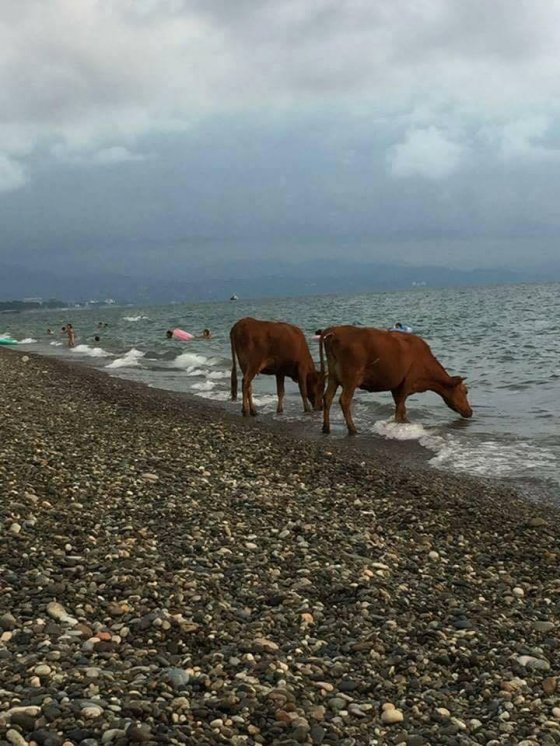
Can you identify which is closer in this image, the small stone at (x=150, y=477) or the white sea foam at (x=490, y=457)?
the small stone at (x=150, y=477)

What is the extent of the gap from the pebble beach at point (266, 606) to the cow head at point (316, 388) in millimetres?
7111

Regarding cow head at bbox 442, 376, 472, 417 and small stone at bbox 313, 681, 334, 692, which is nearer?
small stone at bbox 313, 681, 334, 692

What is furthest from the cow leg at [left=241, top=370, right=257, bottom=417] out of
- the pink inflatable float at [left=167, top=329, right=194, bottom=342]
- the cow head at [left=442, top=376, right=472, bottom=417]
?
the pink inflatable float at [left=167, top=329, right=194, bottom=342]

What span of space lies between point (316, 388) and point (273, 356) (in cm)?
137

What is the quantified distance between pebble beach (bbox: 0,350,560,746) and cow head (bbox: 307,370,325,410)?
23.3ft

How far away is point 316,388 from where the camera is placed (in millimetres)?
16531

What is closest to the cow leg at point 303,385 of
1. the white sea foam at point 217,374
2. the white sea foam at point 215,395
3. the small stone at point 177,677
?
the white sea foam at point 215,395

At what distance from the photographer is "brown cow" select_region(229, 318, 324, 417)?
15867 mm

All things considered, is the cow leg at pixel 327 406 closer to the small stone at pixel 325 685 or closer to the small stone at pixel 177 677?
the small stone at pixel 325 685

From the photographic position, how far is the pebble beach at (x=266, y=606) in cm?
365

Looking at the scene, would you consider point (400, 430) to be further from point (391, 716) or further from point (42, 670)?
point (42, 670)

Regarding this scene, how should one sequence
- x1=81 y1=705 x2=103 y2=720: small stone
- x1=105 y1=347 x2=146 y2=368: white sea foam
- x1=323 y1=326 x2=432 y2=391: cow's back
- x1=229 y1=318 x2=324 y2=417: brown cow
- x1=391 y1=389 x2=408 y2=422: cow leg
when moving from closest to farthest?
x1=81 y1=705 x2=103 y2=720: small stone
x1=323 y1=326 x2=432 y2=391: cow's back
x1=391 y1=389 x2=408 y2=422: cow leg
x1=229 y1=318 x2=324 y2=417: brown cow
x1=105 y1=347 x2=146 y2=368: white sea foam

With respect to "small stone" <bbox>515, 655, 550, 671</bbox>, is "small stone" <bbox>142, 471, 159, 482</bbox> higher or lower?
higher

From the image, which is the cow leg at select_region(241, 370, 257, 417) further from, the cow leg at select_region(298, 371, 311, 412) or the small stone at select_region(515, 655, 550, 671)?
the small stone at select_region(515, 655, 550, 671)
